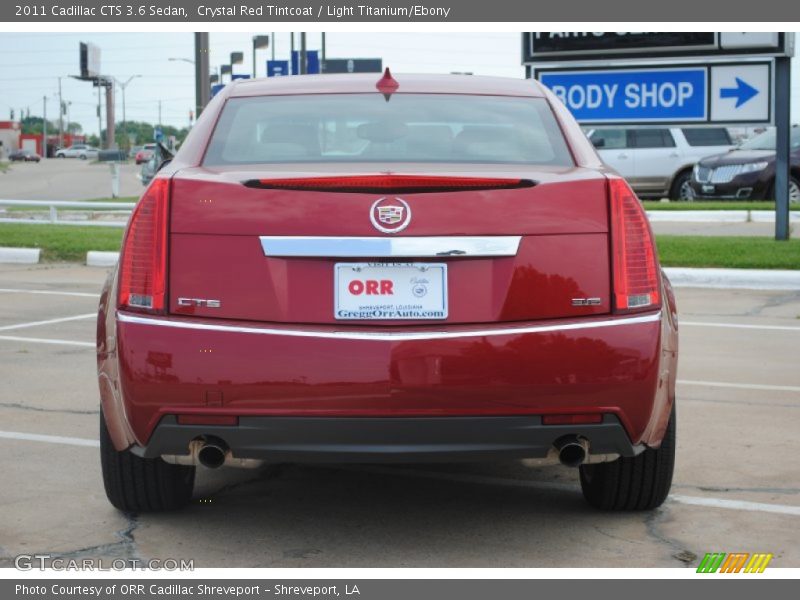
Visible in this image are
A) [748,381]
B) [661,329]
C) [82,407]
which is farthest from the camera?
[748,381]

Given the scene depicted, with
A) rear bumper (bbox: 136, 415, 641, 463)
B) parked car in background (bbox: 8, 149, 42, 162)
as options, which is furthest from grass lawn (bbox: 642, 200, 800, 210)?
parked car in background (bbox: 8, 149, 42, 162)

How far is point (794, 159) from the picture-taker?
21.7 meters

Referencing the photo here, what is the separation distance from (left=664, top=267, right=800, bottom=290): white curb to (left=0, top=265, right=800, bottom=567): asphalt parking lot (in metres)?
5.96

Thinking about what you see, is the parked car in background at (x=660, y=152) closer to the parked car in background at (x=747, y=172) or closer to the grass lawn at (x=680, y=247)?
the parked car in background at (x=747, y=172)

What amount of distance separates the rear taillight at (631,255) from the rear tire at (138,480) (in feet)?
5.69

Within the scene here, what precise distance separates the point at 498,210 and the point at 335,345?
673 mm

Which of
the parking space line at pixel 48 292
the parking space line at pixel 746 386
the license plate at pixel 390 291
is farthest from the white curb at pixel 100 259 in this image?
the license plate at pixel 390 291

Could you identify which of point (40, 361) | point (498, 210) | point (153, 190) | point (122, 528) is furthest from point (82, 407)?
point (498, 210)

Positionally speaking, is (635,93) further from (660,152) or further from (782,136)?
(660,152)

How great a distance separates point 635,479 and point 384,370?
1.24m

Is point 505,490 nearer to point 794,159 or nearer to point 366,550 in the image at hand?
point 366,550

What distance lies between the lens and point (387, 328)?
13.1ft

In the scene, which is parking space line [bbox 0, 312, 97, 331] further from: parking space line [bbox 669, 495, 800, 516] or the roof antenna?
parking space line [bbox 669, 495, 800, 516]

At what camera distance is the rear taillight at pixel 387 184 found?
162 inches
